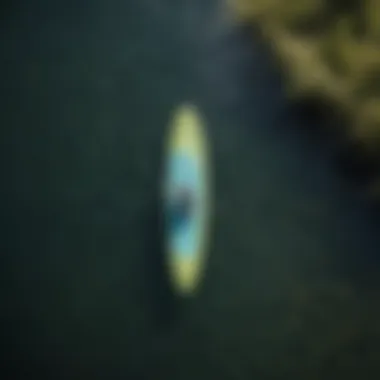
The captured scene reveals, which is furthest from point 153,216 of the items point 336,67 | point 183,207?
point 336,67

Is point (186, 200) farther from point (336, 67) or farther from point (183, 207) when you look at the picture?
point (336, 67)

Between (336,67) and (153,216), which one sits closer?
(336,67)

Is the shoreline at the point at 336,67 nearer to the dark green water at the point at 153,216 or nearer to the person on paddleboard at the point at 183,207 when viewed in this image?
the dark green water at the point at 153,216

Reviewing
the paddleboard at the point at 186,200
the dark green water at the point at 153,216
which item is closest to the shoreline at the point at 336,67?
the dark green water at the point at 153,216

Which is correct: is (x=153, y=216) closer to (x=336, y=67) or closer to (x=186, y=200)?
(x=186, y=200)

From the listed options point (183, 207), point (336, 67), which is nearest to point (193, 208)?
point (183, 207)

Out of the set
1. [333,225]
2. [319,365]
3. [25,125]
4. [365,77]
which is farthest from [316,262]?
[25,125]

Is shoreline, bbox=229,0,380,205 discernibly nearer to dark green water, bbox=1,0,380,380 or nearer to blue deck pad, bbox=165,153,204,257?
dark green water, bbox=1,0,380,380
